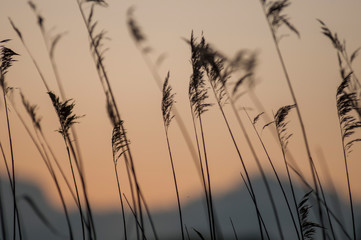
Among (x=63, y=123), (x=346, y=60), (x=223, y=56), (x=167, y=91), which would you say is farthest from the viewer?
(x=346, y=60)

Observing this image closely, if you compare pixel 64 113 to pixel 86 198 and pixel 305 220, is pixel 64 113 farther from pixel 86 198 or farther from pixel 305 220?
pixel 305 220

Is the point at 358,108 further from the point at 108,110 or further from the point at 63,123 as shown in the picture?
the point at 63,123

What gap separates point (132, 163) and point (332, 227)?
157cm

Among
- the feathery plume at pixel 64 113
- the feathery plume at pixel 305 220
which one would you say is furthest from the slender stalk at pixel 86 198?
the feathery plume at pixel 305 220

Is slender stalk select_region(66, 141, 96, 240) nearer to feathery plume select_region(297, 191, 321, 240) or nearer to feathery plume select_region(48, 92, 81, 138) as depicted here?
feathery plume select_region(48, 92, 81, 138)

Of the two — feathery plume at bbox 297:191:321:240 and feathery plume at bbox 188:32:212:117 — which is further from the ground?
feathery plume at bbox 188:32:212:117

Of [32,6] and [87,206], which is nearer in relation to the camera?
[87,206]

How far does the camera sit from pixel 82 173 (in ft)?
12.0

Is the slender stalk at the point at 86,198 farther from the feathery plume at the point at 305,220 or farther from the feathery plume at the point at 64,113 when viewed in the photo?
the feathery plume at the point at 305,220

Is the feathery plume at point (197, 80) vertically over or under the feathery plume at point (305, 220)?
over

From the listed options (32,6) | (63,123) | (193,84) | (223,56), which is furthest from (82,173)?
(32,6)

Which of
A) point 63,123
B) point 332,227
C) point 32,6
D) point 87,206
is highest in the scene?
point 32,6

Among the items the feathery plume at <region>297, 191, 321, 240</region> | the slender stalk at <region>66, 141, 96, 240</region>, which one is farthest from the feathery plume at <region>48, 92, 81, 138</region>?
the feathery plume at <region>297, 191, 321, 240</region>

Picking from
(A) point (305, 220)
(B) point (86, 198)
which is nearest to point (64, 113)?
(B) point (86, 198)
